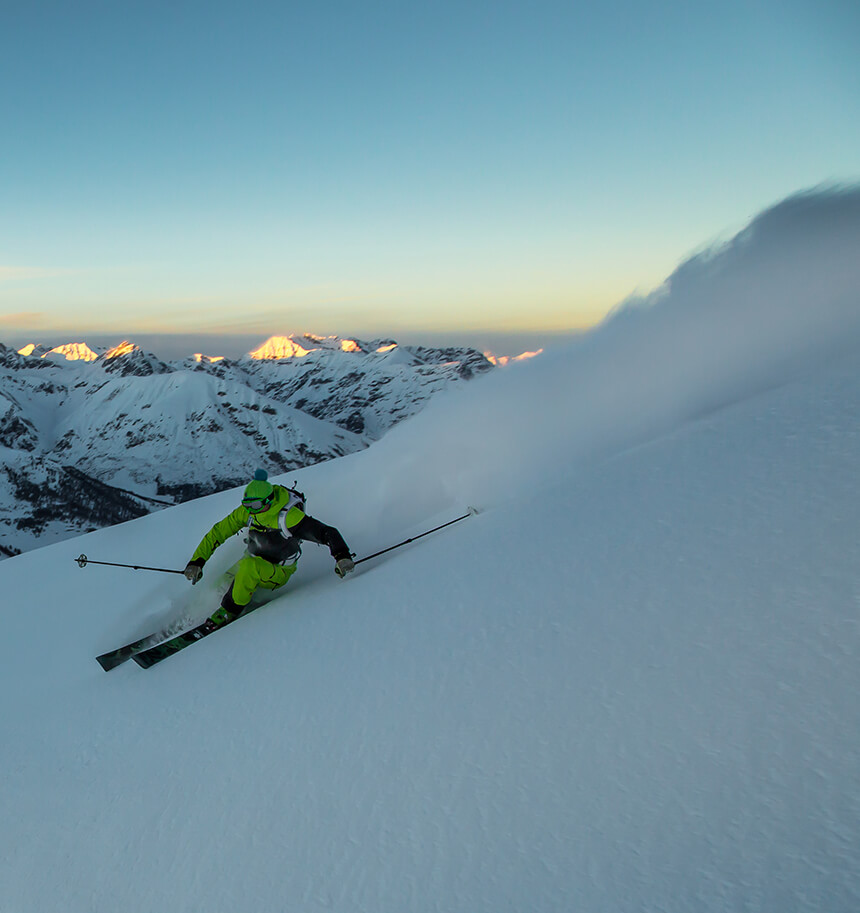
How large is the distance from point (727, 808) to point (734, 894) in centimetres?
32

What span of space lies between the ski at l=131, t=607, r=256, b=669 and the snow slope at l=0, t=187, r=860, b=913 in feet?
0.43

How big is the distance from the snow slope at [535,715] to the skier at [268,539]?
282 millimetres

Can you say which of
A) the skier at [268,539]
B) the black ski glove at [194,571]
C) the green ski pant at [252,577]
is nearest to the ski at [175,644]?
the skier at [268,539]

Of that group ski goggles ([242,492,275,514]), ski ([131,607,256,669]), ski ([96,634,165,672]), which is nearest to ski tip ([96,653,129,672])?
ski ([96,634,165,672])

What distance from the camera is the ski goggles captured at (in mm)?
6051

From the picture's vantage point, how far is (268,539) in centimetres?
623

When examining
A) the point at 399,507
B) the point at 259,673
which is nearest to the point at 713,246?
the point at 399,507

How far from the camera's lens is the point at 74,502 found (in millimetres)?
184250

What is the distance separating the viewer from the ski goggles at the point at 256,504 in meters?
6.05

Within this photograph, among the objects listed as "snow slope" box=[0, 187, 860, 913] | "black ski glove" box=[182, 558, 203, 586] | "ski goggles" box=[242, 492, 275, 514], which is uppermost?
"ski goggles" box=[242, 492, 275, 514]

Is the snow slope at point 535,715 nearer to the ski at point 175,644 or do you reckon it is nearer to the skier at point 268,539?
the ski at point 175,644

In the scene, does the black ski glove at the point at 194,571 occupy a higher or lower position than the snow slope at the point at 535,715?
higher

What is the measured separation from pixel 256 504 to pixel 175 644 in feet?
5.02

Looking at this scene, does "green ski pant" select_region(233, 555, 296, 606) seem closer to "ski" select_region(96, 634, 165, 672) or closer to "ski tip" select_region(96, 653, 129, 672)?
"ski" select_region(96, 634, 165, 672)
